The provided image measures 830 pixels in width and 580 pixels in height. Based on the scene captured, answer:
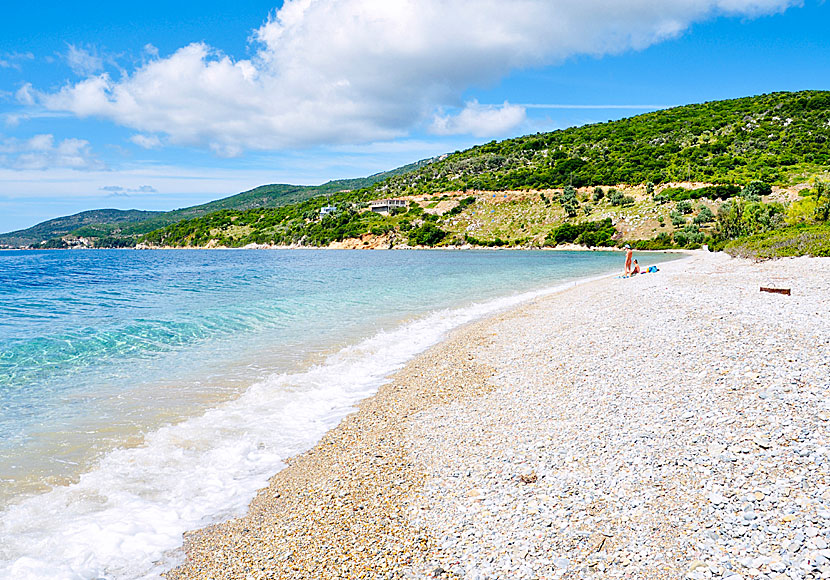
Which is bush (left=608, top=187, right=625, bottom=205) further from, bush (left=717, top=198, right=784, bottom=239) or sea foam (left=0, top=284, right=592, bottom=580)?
sea foam (left=0, top=284, right=592, bottom=580)

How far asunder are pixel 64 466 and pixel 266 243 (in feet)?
343

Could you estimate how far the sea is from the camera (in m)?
5.17

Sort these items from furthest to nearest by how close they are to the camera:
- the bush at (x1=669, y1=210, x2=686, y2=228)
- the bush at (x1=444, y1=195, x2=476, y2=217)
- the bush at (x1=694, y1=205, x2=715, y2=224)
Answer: the bush at (x1=444, y1=195, x2=476, y2=217) < the bush at (x1=669, y1=210, x2=686, y2=228) < the bush at (x1=694, y1=205, x2=715, y2=224)

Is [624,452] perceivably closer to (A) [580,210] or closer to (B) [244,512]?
(B) [244,512]

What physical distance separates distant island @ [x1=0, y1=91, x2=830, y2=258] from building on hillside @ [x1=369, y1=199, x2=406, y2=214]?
0.46 metres

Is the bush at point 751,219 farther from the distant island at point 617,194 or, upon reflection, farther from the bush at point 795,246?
the bush at point 795,246

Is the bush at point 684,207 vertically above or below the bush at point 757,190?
below

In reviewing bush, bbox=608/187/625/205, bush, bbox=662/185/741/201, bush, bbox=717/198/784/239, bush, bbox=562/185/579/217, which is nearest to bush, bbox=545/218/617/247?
bush, bbox=562/185/579/217

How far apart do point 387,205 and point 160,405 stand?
9015 centimetres

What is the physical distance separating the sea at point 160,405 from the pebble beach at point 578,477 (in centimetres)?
A: 73

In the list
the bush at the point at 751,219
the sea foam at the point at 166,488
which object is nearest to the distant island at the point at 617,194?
the bush at the point at 751,219

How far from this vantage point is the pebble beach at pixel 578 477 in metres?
3.77

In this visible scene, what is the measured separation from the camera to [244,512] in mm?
5410

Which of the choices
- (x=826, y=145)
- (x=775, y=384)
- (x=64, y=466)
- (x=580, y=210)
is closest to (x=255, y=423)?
(x=64, y=466)
